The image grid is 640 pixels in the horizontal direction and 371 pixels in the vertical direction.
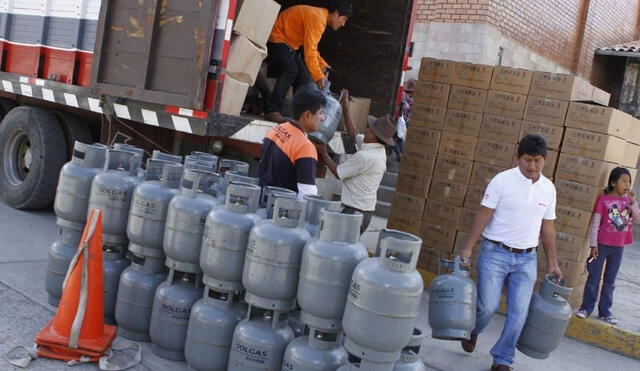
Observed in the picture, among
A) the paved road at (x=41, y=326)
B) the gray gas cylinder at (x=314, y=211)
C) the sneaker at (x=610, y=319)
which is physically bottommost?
the paved road at (x=41, y=326)

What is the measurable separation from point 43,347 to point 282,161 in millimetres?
1820

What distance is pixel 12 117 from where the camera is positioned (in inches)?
275

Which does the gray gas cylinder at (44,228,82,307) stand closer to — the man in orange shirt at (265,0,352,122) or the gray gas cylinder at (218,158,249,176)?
the gray gas cylinder at (218,158,249,176)

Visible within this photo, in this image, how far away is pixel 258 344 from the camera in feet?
10.3

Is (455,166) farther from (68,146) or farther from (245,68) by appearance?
(68,146)

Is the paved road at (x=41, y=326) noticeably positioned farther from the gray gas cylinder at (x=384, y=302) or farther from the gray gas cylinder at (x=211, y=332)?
the gray gas cylinder at (x=384, y=302)

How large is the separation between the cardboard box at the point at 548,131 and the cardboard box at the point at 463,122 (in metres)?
0.45

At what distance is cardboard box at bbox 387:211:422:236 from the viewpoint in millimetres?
6336

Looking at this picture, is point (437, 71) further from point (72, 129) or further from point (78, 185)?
point (72, 129)

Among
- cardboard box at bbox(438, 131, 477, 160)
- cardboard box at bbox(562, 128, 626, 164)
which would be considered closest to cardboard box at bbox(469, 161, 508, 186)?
cardboard box at bbox(438, 131, 477, 160)

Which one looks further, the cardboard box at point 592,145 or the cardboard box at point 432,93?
the cardboard box at point 432,93

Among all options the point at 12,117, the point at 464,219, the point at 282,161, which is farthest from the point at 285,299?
the point at 12,117

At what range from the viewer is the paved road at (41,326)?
3570 millimetres

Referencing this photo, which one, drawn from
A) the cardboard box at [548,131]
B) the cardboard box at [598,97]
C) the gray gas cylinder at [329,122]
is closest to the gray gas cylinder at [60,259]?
the gray gas cylinder at [329,122]
